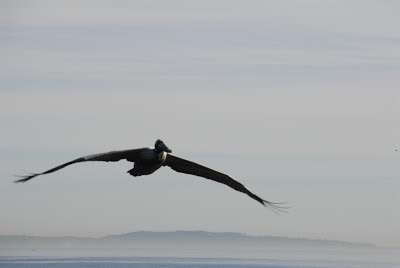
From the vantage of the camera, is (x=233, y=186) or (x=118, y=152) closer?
(x=118, y=152)

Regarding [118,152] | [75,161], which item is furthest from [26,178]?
[118,152]

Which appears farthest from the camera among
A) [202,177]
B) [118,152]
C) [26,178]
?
[202,177]

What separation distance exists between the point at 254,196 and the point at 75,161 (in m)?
10.5

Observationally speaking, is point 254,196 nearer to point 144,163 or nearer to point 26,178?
point 144,163

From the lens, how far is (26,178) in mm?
34281

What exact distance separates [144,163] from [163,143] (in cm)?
102

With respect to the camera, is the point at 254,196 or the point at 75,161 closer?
the point at 75,161

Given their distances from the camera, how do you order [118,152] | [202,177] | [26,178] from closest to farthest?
[26,178], [118,152], [202,177]

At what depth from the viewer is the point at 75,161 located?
35469 mm

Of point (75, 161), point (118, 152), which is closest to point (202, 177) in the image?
point (118, 152)

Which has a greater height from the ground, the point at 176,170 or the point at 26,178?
the point at 176,170

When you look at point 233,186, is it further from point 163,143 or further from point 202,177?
point 163,143

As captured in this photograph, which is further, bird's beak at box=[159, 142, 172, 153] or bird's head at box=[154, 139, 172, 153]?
bird's head at box=[154, 139, 172, 153]

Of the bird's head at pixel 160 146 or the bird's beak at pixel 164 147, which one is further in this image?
the bird's head at pixel 160 146
